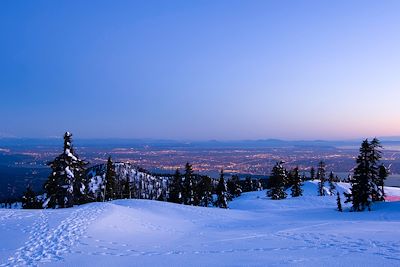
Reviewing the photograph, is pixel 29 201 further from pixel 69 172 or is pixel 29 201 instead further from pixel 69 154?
pixel 69 154

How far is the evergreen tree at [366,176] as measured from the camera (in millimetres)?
49875

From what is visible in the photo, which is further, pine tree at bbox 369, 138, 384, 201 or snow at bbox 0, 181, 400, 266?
pine tree at bbox 369, 138, 384, 201

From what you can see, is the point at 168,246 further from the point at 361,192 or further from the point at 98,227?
the point at 361,192

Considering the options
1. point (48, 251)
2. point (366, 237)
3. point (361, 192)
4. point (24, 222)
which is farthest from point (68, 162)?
point (361, 192)

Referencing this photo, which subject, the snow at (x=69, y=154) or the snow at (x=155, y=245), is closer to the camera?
the snow at (x=155, y=245)

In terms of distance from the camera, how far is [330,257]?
49.8ft

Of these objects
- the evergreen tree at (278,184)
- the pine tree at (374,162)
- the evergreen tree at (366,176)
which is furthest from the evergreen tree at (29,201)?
the evergreen tree at (278,184)

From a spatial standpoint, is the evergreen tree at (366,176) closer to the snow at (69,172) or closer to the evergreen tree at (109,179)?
the snow at (69,172)

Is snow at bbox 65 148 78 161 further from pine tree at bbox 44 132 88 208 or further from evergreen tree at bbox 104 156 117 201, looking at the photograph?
evergreen tree at bbox 104 156 117 201

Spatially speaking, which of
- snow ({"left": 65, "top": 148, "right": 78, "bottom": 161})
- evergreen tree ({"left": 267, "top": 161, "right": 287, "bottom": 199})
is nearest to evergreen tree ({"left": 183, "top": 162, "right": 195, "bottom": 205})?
snow ({"left": 65, "top": 148, "right": 78, "bottom": 161})

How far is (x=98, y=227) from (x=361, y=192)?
38.9m

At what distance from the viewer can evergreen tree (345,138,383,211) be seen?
49875mm

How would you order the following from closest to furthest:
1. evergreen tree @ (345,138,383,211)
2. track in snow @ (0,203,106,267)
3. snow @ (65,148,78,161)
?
1. track in snow @ (0,203,106,267)
2. snow @ (65,148,78,161)
3. evergreen tree @ (345,138,383,211)

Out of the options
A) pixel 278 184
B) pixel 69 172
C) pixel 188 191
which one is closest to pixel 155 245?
pixel 69 172
